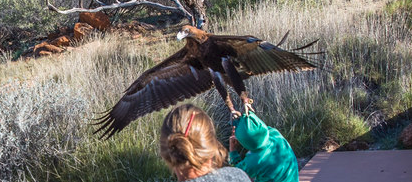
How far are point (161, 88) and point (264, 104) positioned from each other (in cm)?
159

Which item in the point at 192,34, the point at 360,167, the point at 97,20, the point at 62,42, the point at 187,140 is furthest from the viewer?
the point at 97,20

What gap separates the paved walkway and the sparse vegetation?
1.70ft

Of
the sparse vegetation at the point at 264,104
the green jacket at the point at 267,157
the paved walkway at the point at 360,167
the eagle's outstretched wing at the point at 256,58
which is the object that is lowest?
the paved walkway at the point at 360,167

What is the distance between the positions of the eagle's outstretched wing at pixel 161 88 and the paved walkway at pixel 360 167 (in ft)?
4.36

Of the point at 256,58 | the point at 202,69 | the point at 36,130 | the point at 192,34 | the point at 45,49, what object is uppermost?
the point at 192,34

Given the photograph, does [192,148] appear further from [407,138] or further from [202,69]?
[407,138]

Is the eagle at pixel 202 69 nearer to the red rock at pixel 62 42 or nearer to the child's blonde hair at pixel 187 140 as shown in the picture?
the child's blonde hair at pixel 187 140

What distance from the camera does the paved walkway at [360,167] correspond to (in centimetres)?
402

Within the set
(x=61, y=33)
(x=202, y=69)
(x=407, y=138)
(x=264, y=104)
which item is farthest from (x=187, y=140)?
(x=61, y=33)

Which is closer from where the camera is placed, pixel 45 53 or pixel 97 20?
pixel 45 53

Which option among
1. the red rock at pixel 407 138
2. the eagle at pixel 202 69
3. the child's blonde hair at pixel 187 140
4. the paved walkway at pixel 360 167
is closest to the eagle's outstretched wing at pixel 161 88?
the eagle at pixel 202 69

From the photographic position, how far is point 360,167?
4309 mm

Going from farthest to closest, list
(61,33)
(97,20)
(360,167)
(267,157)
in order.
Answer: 1. (61,33)
2. (97,20)
3. (360,167)
4. (267,157)

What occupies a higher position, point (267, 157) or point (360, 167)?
point (267, 157)
